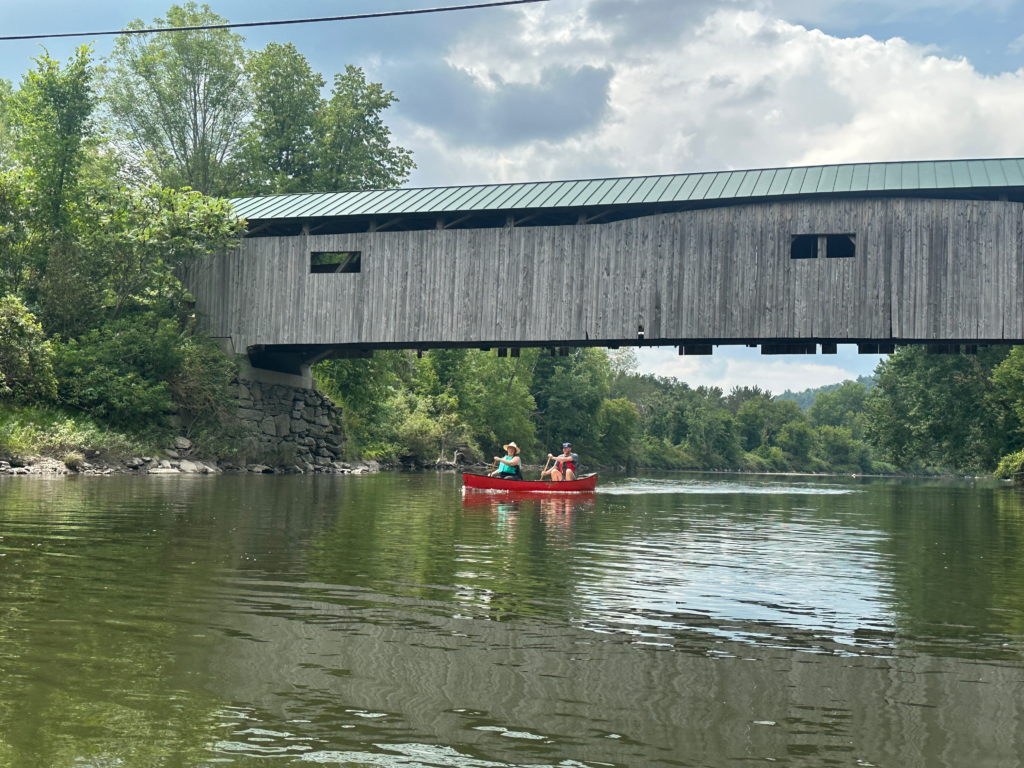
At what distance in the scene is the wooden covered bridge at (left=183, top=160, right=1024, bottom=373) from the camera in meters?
24.0

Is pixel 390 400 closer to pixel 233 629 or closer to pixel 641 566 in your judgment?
pixel 641 566

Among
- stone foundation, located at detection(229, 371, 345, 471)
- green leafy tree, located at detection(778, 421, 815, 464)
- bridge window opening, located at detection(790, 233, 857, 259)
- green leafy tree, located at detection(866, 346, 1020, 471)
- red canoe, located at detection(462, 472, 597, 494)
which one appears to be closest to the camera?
red canoe, located at detection(462, 472, 597, 494)

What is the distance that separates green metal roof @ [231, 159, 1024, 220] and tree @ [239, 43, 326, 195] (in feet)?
51.4

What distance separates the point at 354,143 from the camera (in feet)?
147

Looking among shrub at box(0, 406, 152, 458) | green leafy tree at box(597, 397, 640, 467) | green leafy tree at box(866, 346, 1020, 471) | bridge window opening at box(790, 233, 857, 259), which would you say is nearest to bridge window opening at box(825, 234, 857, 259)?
bridge window opening at box(790, 233, 857, 259)

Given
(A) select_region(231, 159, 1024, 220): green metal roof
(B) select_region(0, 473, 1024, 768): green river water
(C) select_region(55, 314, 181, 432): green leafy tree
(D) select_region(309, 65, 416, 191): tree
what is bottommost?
(B) select_region(0, 473, 1024, 768): green river water

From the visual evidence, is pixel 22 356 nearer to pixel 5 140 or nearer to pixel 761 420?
pixel 5 140

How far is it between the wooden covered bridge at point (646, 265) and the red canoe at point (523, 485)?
6.04 meters

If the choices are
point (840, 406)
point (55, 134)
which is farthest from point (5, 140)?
point (840, 406)

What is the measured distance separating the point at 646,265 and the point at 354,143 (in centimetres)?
2302

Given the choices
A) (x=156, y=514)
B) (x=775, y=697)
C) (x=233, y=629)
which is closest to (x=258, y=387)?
(x=156, y=514)

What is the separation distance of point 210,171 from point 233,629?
153 feet

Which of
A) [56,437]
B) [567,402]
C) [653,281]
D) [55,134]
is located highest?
[55,134]

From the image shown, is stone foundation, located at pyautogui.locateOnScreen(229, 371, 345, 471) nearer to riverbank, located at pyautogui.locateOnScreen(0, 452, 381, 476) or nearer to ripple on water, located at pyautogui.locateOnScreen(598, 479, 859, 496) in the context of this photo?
riverbank, located at pyautogui.locateOnScreen(0, 452, 381, 476)
